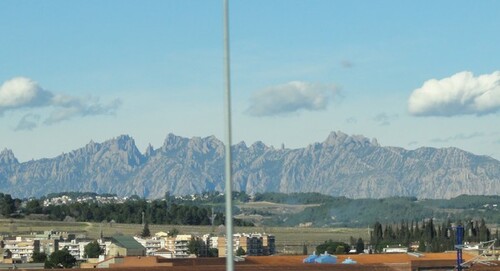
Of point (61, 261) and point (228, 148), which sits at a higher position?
point (228, 148)

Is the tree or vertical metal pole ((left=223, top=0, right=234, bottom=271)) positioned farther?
the tree

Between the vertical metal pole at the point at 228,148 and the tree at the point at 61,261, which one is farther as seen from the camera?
the tree at the point at 61,261

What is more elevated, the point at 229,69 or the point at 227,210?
the point at 229,69

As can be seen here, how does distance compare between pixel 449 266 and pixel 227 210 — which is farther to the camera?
pixel 449 266

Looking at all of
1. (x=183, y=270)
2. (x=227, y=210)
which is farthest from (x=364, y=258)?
(x=227, y=210)

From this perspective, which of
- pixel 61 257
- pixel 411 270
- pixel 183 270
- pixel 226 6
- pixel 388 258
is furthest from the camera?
pixel 61 257

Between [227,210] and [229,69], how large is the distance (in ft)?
12.5

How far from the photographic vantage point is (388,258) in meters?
157

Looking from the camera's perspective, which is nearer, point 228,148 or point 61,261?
point 228,148

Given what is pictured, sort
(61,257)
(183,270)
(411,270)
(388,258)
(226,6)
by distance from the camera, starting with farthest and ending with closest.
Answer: (61,257), (388,258), (411,270), (183,270), (226,6)

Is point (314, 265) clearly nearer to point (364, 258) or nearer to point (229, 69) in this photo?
point (364, 258)

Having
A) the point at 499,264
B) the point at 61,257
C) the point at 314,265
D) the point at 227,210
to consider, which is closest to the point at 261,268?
the point at 314,265

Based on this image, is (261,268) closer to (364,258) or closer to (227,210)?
(364,258)

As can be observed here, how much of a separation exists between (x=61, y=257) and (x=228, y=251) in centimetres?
14666
